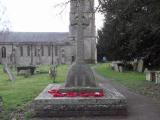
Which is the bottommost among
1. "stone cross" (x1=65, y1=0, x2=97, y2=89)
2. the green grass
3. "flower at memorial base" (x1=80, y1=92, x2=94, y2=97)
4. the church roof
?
the green grass

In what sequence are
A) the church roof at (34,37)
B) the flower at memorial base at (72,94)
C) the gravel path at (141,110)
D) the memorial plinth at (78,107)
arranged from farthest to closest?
the church roof at (34,37) < the flower at memorial base at (72,94) < the memorial plinth at (78,107) < the gravel path at (141,110)

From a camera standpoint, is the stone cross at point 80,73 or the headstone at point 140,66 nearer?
the stone cross at point 80,73

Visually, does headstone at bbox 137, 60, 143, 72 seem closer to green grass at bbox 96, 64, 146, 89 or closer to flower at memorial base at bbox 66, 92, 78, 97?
green grass at bbox 96, 64, 146, 89

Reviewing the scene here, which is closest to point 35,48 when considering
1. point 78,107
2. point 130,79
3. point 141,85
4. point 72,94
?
point 130,79

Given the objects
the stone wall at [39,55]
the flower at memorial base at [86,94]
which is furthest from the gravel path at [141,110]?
the stone wall at [39,55]

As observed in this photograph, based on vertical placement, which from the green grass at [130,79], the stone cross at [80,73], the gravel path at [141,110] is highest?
the stone cross at [80,73]

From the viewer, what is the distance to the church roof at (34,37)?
108m

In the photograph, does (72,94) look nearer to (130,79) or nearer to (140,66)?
(130,79)

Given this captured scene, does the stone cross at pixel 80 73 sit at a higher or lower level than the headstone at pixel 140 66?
higher

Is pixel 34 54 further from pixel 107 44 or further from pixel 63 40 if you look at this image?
pixel 107 44

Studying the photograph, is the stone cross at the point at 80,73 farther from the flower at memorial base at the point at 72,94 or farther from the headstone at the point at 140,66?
the headstone at the point at 140,66

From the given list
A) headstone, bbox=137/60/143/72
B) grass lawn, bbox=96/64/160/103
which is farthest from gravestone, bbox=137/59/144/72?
grass lawn, bbox=96/64/160/103

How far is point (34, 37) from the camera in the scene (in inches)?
4311

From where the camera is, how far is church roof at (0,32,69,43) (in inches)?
4267
